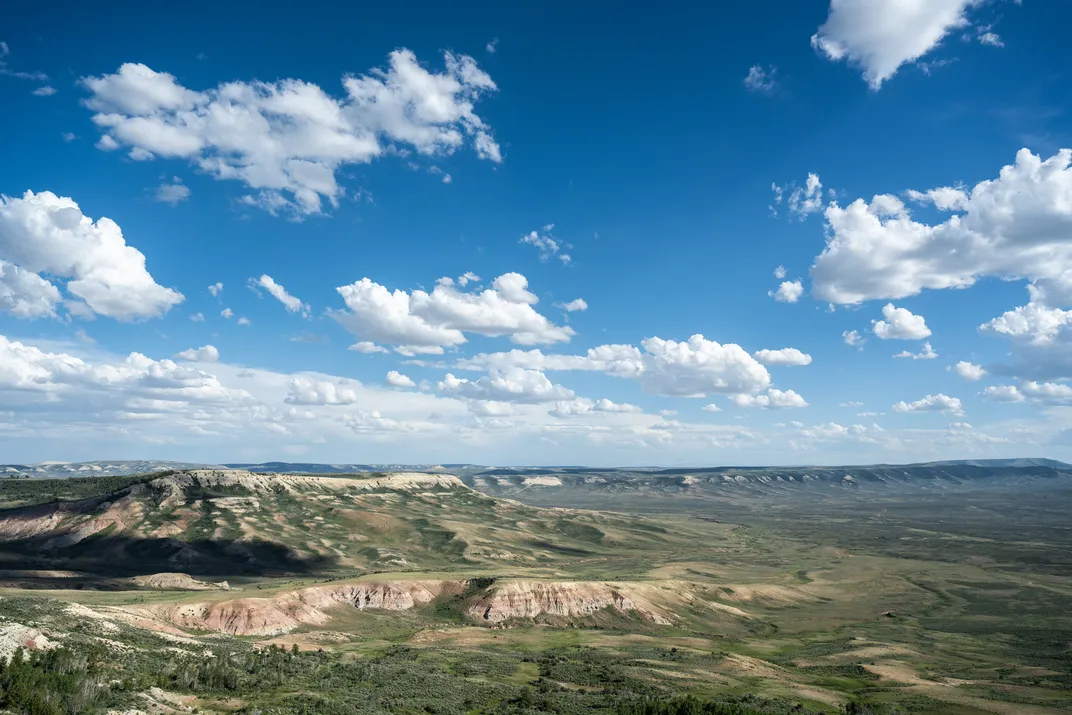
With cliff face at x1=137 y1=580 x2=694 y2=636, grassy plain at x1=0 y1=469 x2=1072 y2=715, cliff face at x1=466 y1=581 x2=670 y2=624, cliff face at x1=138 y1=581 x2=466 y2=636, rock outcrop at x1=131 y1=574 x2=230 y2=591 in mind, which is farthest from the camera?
rock outcrop at x1=131 y1=574 x2=230 y2=591

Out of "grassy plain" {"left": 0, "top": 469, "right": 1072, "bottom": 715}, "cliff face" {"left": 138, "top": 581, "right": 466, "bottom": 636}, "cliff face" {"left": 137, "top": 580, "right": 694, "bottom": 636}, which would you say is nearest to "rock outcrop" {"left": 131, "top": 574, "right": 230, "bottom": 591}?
"grassy plain" {"left": 0, "top": 469, "right": 1072, "bottom": 715}

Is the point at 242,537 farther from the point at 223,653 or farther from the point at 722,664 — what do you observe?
Result: the point at 722,664

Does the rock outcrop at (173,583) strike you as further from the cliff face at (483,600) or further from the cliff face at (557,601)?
the cliff face at (557,601)

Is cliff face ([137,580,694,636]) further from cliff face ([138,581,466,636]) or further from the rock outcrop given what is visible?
the rock outcrop

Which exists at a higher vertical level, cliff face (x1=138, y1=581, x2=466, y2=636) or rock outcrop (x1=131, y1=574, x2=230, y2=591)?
cliff face (x1=138, y1=581, x2=466, y2=636)

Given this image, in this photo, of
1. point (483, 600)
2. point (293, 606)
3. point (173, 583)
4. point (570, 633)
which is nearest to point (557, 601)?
point (483, 600)

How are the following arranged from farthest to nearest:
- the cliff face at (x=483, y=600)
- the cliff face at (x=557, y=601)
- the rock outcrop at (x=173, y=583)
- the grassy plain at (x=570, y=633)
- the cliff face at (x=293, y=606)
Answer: the rock outcrop at (x=173, y=583), the cliff face at (x=557, y=601), the cliff face at (x=483, y=600), the cliff face at (x=293, y=606), the grassy plain at (x=570, y=633)

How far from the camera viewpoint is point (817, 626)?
107438mm

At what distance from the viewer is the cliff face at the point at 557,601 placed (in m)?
103

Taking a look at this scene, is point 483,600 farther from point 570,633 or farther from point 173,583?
point 173,583

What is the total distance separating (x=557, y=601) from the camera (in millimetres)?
106688

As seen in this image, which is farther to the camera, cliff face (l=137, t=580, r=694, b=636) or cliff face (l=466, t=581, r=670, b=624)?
cliff face (l=466, t=581, r=670, b=624)

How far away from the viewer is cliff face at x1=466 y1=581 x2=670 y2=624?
4048 inches

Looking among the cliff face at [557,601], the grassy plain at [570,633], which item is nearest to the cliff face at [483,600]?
the cliff face at [557,601]
